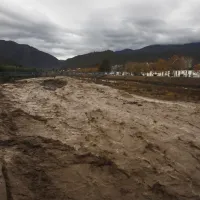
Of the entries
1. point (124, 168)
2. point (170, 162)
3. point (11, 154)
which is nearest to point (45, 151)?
point (11, 154)

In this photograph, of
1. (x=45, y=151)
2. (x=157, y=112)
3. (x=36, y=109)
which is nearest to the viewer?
(x=45, y=151)

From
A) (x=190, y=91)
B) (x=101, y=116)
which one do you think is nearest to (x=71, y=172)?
(x=101, y=116)

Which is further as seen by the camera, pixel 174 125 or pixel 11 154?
pixel 174 125

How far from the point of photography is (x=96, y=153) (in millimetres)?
7797

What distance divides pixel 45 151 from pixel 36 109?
16.2 ft

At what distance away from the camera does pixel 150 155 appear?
8.01 metres

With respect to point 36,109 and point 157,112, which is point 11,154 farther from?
point 157,112

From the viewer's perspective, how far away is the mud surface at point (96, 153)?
6098 mm

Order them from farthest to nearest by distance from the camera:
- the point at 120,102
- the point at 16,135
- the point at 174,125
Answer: the point at 120,102
the point at 174,125
the point at 16,135

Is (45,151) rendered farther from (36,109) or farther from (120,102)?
(120,102)

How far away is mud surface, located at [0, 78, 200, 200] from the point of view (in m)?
6.10

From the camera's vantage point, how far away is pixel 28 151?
7699mm

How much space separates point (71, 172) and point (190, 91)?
1751 centimetres

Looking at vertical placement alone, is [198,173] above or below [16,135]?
below
